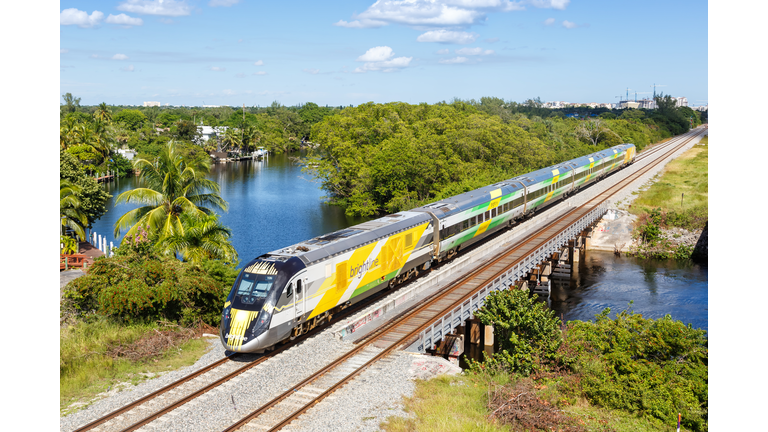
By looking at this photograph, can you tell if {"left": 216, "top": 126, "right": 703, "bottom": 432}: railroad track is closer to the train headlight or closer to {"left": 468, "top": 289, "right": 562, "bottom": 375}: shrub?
{"left": 468, "top": 289, "right": 562, "bottom": 375}: shrub

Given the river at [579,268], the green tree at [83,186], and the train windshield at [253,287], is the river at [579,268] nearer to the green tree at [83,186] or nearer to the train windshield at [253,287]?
the green tree at [83,186]

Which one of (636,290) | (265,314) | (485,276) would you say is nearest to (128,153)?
(636,290)

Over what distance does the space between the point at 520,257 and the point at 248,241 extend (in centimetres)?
2903

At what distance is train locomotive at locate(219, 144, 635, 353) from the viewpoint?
20.1 metres

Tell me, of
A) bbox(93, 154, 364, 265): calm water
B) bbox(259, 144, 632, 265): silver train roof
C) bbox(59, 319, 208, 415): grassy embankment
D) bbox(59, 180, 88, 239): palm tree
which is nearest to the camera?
bbox(59, 319, 208, 415): grassy embankment

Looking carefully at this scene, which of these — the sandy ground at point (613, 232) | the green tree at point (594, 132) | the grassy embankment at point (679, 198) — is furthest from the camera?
the green tree at point (594, 132)

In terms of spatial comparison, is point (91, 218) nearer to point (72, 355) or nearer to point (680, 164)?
point (72, 355)

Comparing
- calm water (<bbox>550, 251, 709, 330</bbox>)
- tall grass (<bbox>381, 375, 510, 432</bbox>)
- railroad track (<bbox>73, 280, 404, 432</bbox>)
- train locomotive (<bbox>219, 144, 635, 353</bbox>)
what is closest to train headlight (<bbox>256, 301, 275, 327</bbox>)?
train locomotive (<bbox>219, 144, 635, 353</bbox>)

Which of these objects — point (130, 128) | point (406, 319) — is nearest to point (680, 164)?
point (406, 319)

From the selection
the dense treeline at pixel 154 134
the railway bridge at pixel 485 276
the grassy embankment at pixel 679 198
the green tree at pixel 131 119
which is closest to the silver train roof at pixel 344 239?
the railway bridge at pixel 485 276

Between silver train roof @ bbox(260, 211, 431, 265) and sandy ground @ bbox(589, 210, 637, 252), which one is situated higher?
silver train roof @ bbox(260, 211, 431, 265)

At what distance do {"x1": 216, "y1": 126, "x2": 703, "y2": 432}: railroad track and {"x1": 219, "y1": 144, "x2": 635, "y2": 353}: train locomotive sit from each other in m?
2.00

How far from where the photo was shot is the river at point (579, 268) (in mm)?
43344

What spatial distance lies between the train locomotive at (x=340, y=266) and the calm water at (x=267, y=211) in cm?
2222
